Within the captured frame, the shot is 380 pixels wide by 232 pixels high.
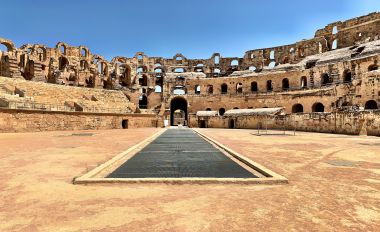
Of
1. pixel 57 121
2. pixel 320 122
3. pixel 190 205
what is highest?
pixel 57 121

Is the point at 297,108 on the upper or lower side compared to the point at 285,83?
lower

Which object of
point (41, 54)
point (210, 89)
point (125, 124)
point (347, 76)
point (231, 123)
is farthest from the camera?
point (210, 89)

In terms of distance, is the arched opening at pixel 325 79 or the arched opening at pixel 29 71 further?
the arched opening at pixel 325 79

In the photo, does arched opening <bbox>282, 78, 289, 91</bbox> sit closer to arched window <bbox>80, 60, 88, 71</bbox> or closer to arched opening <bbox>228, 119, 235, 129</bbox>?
arched opening <bbox>228, 119, 235, 129</bbox>

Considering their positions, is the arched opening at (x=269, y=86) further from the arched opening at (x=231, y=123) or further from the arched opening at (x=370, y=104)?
the arched opening at (x=370, y=104)

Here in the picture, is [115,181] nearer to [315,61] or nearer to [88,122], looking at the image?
[88,122]

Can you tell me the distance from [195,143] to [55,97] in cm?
1996

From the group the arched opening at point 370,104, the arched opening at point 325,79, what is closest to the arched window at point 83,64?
the arched opening at point 325,79

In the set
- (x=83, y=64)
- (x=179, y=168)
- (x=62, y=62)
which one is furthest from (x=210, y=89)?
(x=179, y=168)

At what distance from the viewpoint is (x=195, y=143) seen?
11.3m

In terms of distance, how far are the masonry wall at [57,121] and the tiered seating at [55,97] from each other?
594 millimetres

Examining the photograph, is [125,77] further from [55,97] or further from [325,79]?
[325,79]

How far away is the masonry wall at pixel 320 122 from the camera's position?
664 inches

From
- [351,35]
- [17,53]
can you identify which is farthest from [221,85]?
[17,53]
